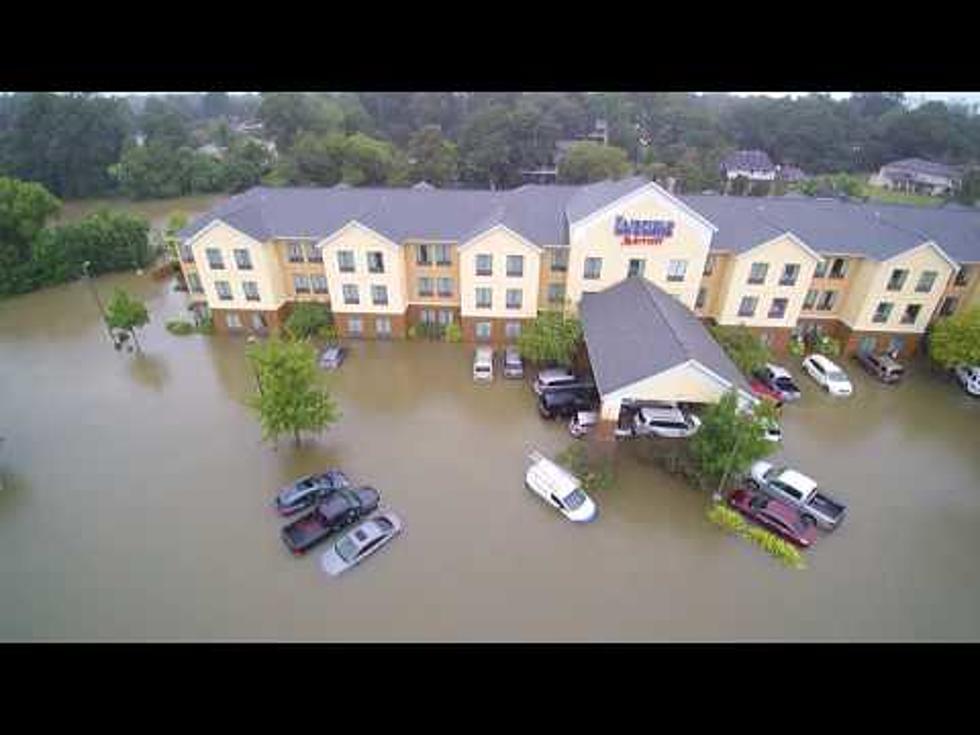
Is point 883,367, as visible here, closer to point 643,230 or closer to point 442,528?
point 643,230

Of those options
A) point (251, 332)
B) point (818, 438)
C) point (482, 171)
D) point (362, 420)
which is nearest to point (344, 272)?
point (251, 332)

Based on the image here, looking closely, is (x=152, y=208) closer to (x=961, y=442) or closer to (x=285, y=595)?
(x=285, y=595)

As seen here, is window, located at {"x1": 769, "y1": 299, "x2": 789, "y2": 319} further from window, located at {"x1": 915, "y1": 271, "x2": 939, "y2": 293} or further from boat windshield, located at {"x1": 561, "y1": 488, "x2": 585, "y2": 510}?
boat windshield, located at {"x1": 561, "y1": 488, "x2": 585, "y2": 510}

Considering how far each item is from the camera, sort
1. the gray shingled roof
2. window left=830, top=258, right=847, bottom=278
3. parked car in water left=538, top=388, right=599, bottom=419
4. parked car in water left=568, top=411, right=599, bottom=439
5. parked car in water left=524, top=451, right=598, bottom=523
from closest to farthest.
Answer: parked car in water left=524, top=451, right=598, bottom=523, the gray shingled roof, parked car in water left=568, top=411, right=599, bottom=439, parked car in water left=538, top=388, right=599, bottom=419, window left=830, top=258, right=847, bottom=278

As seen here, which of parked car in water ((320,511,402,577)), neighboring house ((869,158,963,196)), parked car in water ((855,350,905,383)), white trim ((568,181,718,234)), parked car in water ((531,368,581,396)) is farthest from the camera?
neighboring house ((869,158,963,196))

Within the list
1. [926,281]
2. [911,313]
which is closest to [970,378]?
[911,313]

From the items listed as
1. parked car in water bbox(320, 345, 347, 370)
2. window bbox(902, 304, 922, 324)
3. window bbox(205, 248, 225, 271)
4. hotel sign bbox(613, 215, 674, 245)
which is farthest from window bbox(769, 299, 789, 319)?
window bbox(205, 248, 225, 271)
